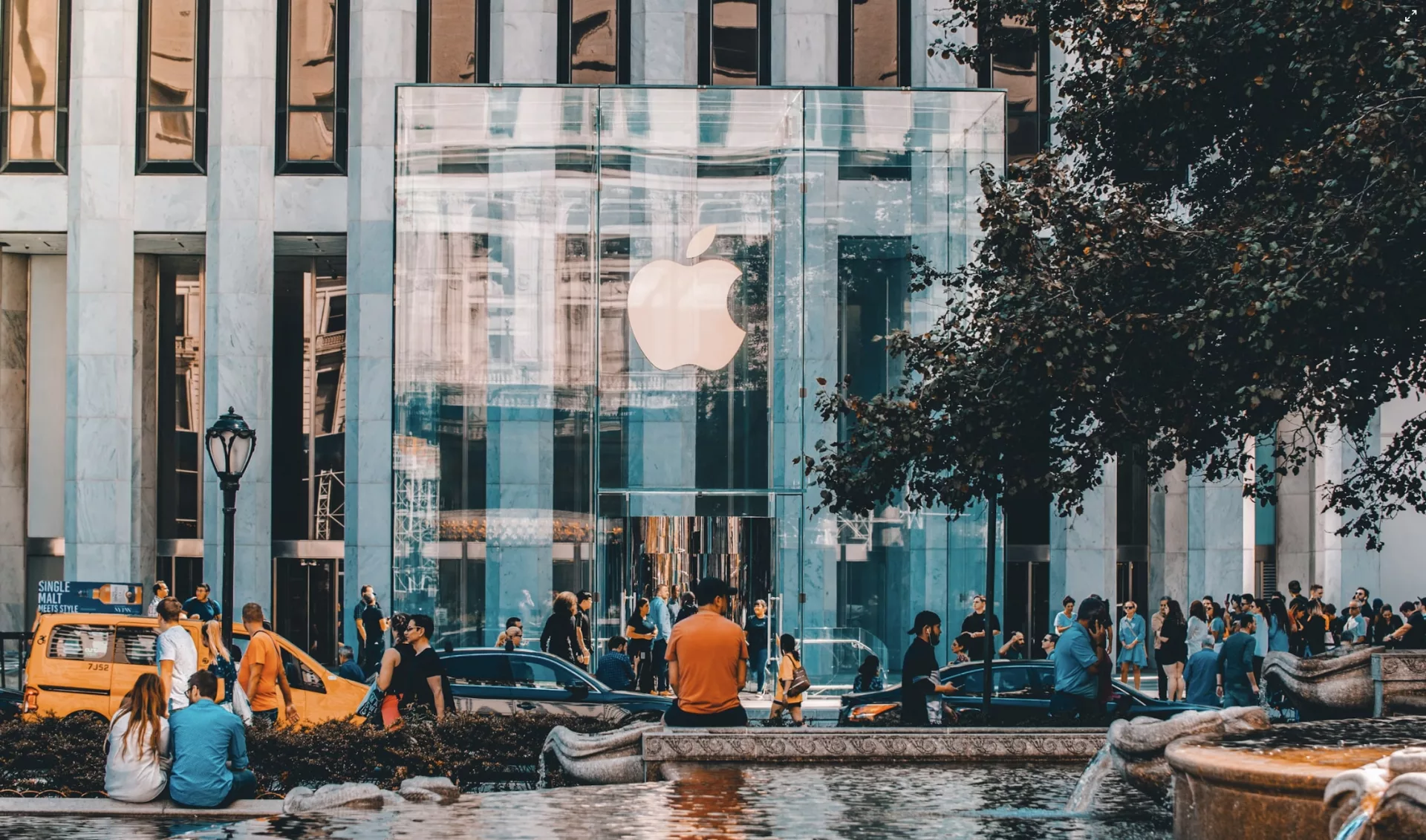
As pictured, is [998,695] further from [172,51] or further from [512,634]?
[172,51]

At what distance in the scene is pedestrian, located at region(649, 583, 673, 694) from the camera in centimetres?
2423

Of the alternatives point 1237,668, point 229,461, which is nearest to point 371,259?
point 229,461

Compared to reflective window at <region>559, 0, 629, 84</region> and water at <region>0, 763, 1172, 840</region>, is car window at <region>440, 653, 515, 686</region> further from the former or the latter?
reflective window at <region>559, 0, 629, 84</region>

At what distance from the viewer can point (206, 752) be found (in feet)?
35.8

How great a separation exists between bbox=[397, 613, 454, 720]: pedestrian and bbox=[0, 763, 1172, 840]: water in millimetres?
2050

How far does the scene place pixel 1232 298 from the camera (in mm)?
13828

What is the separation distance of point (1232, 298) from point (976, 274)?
411 cm

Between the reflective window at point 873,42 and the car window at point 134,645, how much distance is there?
776 inches

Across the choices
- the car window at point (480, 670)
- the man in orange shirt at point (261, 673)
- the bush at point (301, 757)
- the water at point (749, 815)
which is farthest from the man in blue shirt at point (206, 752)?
the car window at point (480, 670)

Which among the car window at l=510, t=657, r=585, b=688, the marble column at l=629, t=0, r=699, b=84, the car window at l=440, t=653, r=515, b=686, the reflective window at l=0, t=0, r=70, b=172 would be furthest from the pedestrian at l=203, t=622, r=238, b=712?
the reflective window at l=0, t=0, r=70, b=172

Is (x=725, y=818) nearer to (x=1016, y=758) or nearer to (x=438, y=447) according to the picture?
(x=1016, y=758)

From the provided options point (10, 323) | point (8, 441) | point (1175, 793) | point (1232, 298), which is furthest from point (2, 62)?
point (1175, 793)

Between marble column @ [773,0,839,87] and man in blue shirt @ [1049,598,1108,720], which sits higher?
marble column @ [773,0,839,87]

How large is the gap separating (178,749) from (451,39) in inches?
1008
